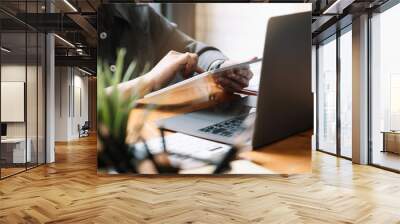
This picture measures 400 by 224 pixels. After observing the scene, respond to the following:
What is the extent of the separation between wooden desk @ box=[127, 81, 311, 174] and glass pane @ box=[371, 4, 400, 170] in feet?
6.77

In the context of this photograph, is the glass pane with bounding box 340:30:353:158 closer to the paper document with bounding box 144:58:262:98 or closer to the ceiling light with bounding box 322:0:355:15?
the ceiling light with bounding box 322:0:355:15

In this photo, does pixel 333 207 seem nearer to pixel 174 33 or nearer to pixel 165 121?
pixel 165 121

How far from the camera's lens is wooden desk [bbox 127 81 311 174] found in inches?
235

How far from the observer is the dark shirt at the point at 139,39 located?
605 centimetres

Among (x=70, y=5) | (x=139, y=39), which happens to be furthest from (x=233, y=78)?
(x=70, y=5)

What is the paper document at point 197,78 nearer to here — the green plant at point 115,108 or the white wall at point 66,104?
the green plant at point 115,108

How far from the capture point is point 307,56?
6074 millimetres

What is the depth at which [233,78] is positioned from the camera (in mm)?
6020

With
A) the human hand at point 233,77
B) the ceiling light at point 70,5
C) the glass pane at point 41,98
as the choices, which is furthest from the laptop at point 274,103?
the glass pane at point 41,98

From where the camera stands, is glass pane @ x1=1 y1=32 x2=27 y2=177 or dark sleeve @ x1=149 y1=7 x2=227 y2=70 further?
glass pane @ x1=1 y1=32 x2=27 y2=177

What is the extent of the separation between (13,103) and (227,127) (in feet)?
12.8

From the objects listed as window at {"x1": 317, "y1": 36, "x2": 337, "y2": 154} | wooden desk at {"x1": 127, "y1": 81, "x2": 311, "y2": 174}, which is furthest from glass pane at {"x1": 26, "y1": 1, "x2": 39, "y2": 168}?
window at {"x1": 317, "y1": 36, "x2": 337, "y2": 154}

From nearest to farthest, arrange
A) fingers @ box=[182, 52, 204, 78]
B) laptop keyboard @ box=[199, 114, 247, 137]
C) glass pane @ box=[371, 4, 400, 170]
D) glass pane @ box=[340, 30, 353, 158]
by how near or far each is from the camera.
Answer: laptop keyboard @ box=[199, 114, 247, 137] < fingers @ box=[182, 52, 204, 78] < glass pane @ box=[371, 4, 400, 170] < glass pane @ box=[340, 30, 353, 158]

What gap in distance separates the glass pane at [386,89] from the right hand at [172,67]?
12.1ft
